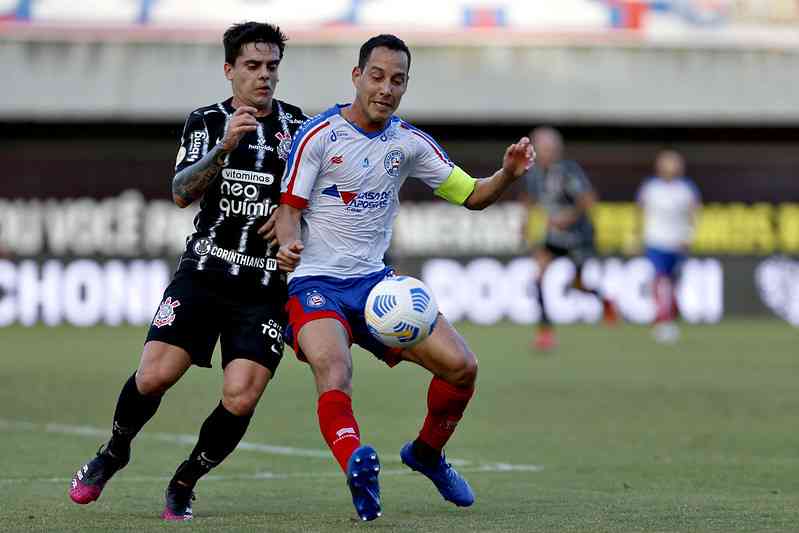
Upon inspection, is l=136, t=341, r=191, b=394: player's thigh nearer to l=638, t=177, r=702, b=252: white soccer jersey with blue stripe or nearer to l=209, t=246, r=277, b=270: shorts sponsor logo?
l=209, t=246, r=277, b=270: shorts sponsor logo

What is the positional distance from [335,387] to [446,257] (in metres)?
18.5

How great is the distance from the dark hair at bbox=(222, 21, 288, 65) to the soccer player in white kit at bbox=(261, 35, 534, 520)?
15.9 inches

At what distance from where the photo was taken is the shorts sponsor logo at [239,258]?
7508 millimetres

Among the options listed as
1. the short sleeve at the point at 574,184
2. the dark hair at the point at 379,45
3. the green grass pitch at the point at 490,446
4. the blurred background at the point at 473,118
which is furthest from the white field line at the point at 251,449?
the blurred background at the point at 473,118

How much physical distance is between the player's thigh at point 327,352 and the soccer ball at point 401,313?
16cm

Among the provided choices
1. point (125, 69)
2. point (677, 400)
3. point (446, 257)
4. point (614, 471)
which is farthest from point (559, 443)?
point (125, 69)

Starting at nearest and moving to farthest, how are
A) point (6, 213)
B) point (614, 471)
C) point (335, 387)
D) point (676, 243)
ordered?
point (335, 387)
point (614, 471)
point (676, 243)
point (6, 213)

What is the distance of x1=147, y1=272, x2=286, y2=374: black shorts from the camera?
7.39 metres

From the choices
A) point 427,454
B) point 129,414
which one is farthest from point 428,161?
point 129,414

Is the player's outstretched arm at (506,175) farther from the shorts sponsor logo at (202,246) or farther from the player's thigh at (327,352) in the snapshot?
the shorts sponsor logo at (202,246)

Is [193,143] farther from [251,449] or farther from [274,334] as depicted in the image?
[251,449]

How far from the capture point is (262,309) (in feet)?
24.6

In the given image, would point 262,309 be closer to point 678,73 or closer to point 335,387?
point 335,387

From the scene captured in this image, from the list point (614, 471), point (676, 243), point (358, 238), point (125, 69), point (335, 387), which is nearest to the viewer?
point (335, 387)
